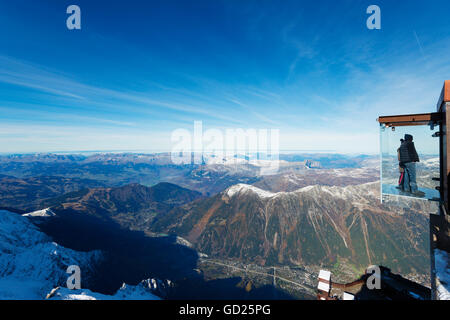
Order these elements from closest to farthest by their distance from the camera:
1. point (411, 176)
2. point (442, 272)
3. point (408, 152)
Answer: point (442, 272)
point (408, 152)
point (411, 176)

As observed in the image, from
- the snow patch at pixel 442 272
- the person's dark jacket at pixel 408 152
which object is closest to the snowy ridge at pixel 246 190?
the person's dark jacket at pixel 408 152

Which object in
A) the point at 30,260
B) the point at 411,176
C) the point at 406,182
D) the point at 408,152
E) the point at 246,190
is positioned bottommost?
the point at 30,260

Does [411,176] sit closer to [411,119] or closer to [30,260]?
[411,119]

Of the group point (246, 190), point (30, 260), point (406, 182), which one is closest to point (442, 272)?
point (406, 182)

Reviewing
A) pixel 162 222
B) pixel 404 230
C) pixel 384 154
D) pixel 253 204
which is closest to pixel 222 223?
pixel 253 204

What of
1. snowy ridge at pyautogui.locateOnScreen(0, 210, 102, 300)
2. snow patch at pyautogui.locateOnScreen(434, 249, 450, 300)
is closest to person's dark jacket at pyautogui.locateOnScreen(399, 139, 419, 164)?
snow patch at pyautogui.locateOnScreen(434, 249, 450, 300)

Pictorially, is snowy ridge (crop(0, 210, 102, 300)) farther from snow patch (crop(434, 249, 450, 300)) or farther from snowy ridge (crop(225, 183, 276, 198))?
snowy ridge (crop(225, 183, 276, 198))
